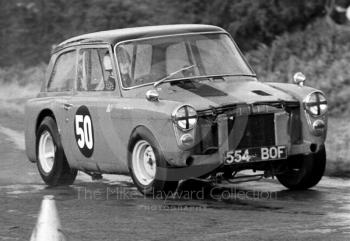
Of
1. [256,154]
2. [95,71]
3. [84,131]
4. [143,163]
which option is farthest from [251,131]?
[95,71]

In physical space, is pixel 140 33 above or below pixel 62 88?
above

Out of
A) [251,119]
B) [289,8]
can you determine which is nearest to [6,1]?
[289,8]

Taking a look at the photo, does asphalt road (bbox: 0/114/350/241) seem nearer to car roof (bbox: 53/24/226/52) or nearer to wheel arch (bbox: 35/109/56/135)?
wheel arch (bbox: 35/109/56/135)

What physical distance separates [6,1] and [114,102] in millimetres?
41092

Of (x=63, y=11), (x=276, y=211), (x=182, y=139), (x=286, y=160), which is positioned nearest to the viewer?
(x=276, y=211)

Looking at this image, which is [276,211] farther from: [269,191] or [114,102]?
[114,102]

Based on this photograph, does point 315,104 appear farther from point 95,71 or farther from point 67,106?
point 67,106

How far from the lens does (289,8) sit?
90.8 ft

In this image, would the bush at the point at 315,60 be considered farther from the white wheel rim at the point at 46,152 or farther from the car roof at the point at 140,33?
the car roof at the point at 140,33

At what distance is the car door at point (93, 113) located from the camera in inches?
397

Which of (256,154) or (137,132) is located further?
(137,132)

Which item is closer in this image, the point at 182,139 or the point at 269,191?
the point at 182,139

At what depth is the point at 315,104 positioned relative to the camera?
957cm

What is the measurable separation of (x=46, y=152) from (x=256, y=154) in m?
3.36
